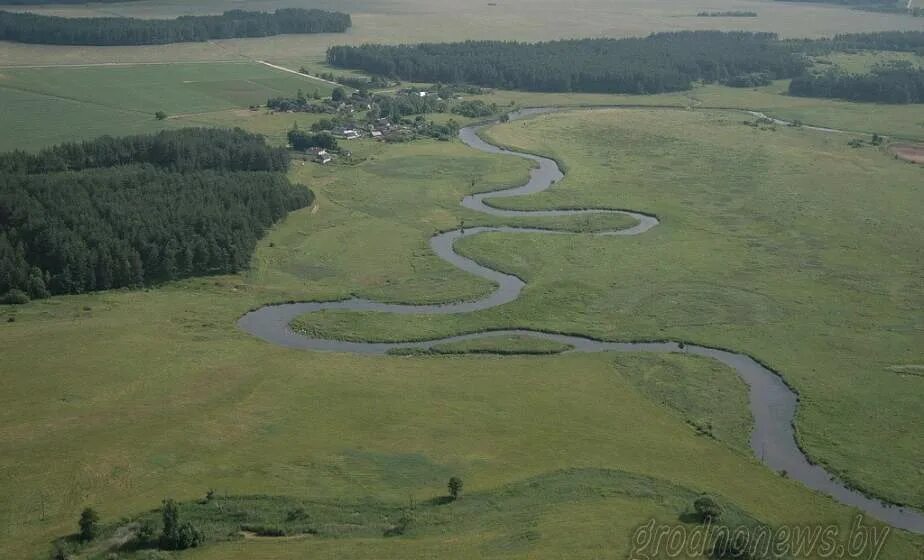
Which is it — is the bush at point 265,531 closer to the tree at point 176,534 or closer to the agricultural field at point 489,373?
the agricultural field at point 489,373

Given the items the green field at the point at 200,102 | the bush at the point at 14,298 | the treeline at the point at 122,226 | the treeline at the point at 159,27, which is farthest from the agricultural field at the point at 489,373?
the treeline at the point at 159,27

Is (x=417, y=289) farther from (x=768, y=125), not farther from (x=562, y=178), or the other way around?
(x=768, y=125)

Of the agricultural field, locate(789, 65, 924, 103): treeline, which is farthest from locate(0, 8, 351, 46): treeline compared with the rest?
locate(789, 65, 924, 103): treeline

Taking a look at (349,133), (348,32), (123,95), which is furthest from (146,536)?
(348,32)

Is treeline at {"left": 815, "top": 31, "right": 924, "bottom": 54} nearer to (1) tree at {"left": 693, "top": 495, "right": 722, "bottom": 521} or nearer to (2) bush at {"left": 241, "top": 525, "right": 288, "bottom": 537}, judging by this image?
(1) tree at {"left": 693, "top": 495, "right": 722, "bottom": 521}

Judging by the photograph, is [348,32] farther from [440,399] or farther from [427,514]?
[427,514]

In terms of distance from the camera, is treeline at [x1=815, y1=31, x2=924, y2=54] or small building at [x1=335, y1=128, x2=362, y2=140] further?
treeline at [x1=815, y1=31, x2=924, y2=54]
